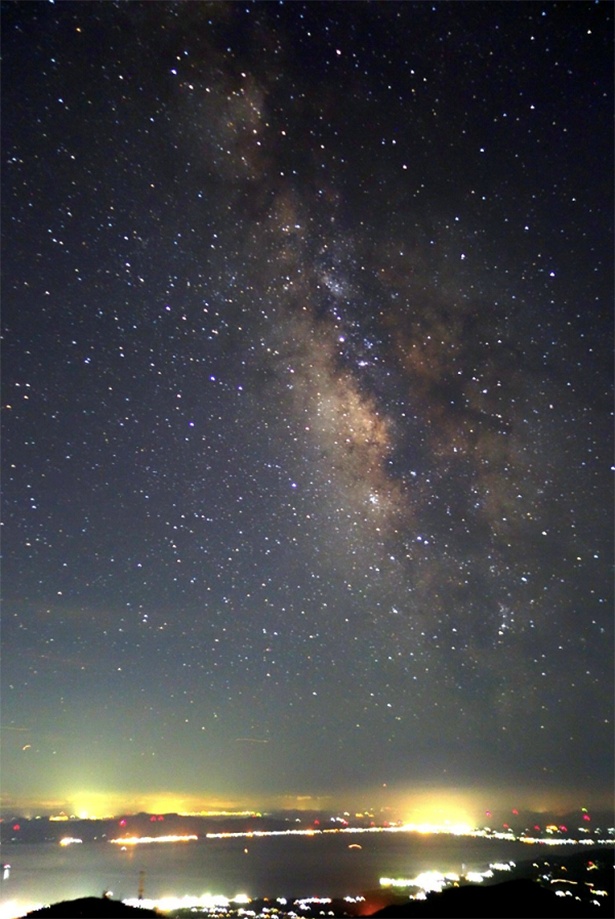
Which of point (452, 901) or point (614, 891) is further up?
point (452, 901)

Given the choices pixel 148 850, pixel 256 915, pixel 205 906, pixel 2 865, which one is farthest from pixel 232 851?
pixel 256 915

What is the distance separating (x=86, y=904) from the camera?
30047mm

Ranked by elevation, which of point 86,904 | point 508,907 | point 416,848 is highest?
point 86,904

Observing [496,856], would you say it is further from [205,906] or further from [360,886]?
[205,906]

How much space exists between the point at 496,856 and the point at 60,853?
356ft

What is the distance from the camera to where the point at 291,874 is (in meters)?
102

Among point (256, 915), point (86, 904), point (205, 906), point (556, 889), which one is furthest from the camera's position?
point (205, 906)

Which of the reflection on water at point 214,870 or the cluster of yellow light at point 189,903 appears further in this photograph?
the reflection on water at point 214,870

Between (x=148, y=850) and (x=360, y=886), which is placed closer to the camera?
(x=360, y=886)

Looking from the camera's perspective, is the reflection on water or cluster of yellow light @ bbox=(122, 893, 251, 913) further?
the reflection on water

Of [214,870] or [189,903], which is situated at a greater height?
[189,903]

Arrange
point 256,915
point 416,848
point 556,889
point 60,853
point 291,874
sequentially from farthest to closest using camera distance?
1. point 416,848
2. point 60,853
3. point 291,874
4. point 556,889
5. point 256,915

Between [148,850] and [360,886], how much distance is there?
328 ft

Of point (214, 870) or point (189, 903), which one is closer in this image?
point (189, 903)
